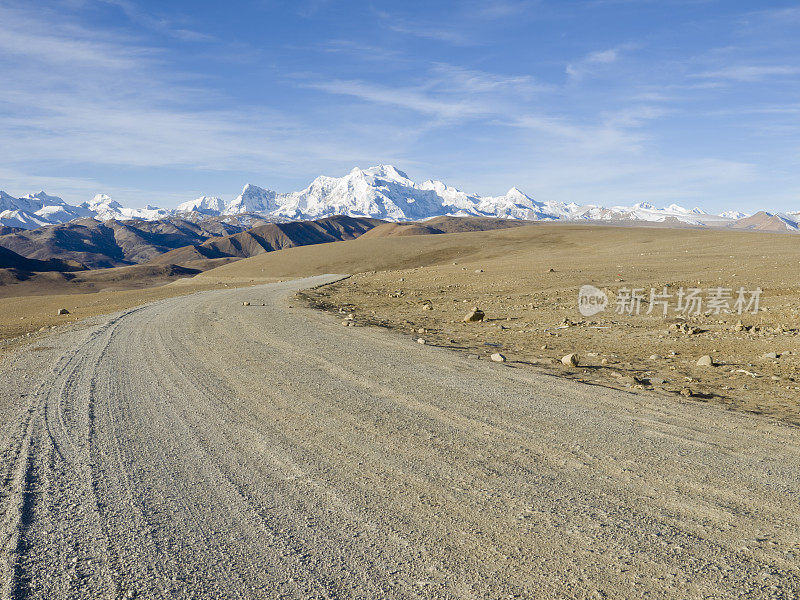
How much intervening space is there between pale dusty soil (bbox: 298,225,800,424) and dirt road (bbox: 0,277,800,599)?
69.3 inches

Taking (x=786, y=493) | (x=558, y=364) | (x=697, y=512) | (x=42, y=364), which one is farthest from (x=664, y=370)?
(x=42, y=364)

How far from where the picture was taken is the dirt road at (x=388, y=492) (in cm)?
384

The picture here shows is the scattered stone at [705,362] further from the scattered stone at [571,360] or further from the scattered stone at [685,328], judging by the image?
the scattered stone at [685,328]

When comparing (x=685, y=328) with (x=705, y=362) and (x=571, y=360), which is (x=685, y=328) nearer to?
(x=705, y=362)

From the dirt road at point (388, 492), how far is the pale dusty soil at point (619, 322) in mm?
1760

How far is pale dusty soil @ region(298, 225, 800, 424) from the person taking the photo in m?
9.89

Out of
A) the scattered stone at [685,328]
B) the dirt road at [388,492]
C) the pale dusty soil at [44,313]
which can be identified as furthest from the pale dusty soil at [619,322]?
the pale dusty soil at [44,313]

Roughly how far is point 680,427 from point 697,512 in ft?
8.41

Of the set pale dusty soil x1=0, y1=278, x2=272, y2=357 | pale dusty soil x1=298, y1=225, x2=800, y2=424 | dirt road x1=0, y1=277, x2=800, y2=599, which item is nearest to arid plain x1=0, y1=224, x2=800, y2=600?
dirt road x1=0, y1=277, x2=800, y2=599

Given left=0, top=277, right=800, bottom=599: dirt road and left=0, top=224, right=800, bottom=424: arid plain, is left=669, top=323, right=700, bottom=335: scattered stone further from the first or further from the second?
left=0, top=277, right=800, bottom=599: dirt road

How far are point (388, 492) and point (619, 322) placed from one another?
13260 millimetres

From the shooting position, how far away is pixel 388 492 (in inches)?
202

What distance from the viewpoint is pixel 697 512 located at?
469 centimetres

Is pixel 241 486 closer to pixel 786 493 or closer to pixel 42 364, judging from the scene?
pixel 786 493
